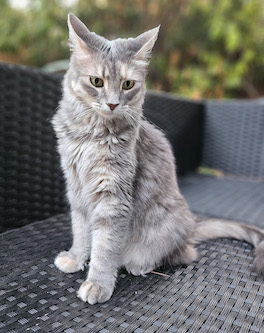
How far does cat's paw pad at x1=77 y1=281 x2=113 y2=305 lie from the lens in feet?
2.99

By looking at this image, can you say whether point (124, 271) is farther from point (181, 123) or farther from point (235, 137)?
point (235, 137)

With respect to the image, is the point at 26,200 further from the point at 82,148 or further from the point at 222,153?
the point at 222,153

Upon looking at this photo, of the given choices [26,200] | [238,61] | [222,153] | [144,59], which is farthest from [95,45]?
[238,61]

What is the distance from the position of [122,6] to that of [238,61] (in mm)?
1732

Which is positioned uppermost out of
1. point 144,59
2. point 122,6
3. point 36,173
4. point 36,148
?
point 122,6

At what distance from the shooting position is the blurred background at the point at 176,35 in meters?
3.99

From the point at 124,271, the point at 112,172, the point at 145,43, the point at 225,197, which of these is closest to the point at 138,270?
the point at 124,271

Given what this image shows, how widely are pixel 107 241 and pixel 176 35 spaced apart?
3864 mm

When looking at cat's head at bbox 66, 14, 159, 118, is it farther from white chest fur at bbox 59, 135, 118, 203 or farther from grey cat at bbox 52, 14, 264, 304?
white chest fur at bbox 59, 135, 118, 203

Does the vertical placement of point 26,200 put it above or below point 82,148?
below

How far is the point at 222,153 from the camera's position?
2320 mm

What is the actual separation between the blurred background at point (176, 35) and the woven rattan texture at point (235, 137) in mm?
1918

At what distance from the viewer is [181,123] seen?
2193 mm

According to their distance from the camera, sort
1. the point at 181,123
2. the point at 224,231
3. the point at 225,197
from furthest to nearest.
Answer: the point at 181,123 < the point at 225,197 < the point at 224,231
